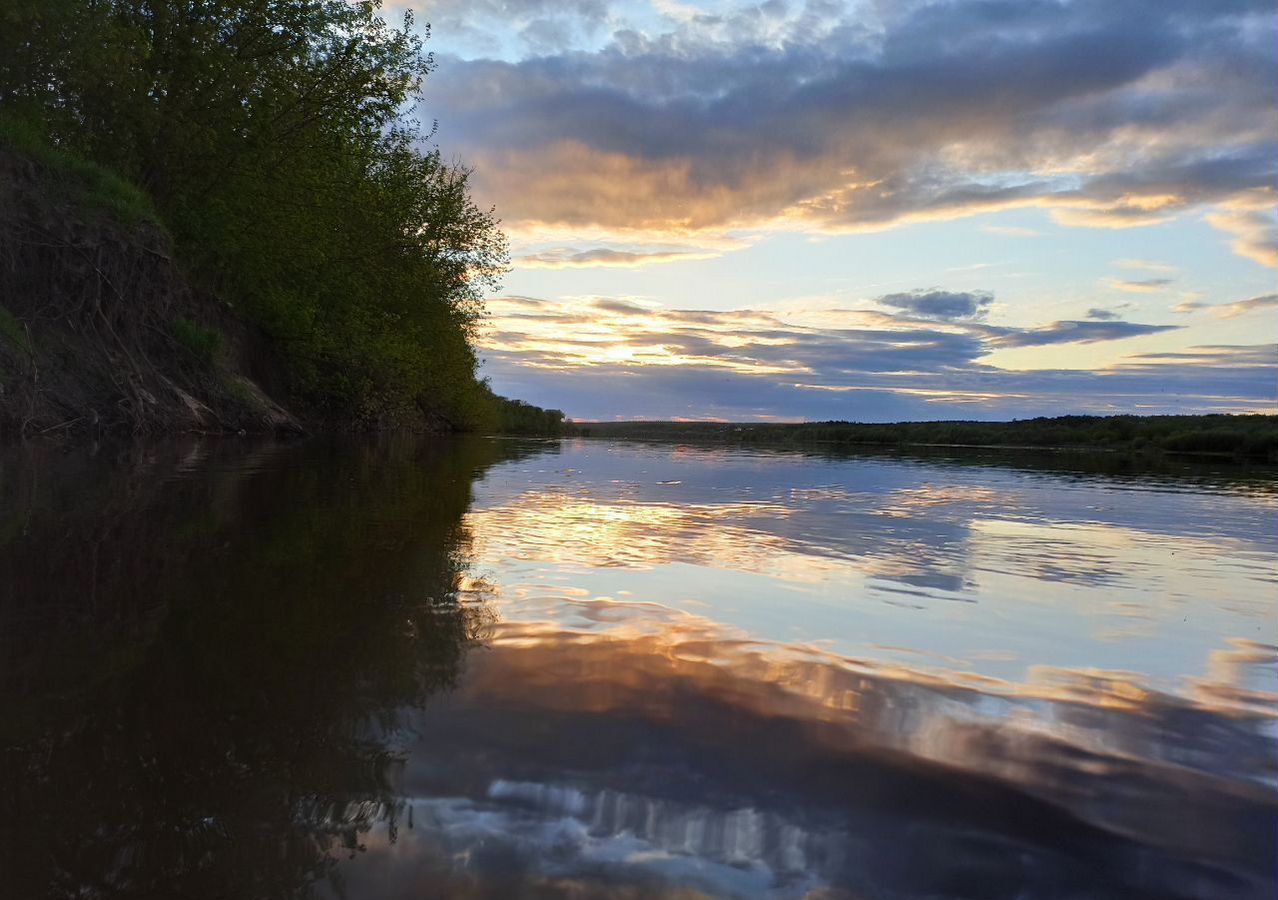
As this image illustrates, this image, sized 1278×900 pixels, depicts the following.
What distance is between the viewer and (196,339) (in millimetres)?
21422

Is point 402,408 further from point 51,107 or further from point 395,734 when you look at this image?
point 395,734

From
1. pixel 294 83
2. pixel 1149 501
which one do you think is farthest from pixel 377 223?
pixel 1149 501

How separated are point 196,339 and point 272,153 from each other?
768cm

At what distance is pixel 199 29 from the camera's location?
906 inches

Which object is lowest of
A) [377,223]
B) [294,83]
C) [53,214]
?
[53,214]

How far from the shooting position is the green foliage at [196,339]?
21000mm

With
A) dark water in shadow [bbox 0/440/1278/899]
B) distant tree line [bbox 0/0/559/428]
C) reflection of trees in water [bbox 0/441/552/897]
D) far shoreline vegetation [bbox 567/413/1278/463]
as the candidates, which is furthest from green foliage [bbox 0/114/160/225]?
far shoreline vegetation [bbox 567/413/1278/463]

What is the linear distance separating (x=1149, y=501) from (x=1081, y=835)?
41.1ft

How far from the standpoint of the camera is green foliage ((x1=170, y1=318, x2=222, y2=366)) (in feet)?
68.9

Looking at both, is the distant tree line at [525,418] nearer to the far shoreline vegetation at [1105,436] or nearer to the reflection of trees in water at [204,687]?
the far shoreline vegetation at [1105,436]

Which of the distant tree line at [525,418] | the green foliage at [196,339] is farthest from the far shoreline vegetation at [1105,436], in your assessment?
the green foliage at [196,339]

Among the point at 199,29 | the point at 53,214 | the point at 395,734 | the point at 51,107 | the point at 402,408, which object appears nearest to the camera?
the point at 395,734

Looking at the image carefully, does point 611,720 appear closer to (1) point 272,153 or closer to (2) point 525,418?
(1) point 272,153

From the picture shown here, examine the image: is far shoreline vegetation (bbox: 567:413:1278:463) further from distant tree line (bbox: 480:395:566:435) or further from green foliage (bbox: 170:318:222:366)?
green foliage (bbox: 170:318:222:366)
